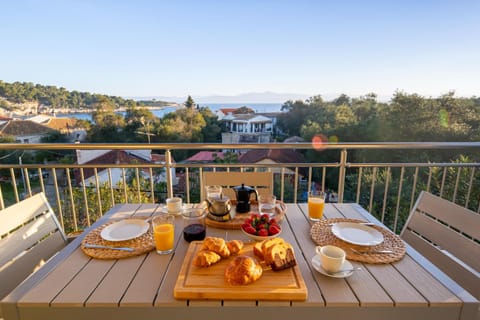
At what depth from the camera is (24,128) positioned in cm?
727

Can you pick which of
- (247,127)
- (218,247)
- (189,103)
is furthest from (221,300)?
(189,103)

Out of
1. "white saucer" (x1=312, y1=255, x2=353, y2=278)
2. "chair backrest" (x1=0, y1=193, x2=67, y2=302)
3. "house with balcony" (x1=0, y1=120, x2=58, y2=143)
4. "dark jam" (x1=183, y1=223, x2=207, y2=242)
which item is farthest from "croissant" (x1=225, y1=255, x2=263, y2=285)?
"house with balcony" (x1=0, y1=120, x2=58, y2=143)

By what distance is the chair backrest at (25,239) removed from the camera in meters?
1.07

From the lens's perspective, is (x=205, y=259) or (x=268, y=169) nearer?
(x=205, y=259)

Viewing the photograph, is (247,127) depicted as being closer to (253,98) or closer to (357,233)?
(253,98)

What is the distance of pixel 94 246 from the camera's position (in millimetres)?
1073

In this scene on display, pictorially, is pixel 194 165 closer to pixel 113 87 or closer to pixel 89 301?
pixel 89 301

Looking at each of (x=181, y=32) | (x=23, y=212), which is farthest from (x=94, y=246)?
(x=181, y=32)

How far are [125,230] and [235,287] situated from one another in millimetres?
701

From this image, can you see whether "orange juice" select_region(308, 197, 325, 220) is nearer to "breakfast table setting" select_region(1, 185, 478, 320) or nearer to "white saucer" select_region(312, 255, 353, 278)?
"breakfast table setting" select_region(1, 185, 478, 320)

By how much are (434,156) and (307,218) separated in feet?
42.9

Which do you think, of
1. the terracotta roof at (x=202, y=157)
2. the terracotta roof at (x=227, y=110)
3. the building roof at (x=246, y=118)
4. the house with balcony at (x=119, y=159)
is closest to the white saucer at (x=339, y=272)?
the house with balcony at (x=119, y=159)

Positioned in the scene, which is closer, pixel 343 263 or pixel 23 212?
pixel 343 263

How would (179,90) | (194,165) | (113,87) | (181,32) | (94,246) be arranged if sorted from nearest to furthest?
(94,246)
(194,165)
(181,32)
(113,87)
(179,90)
